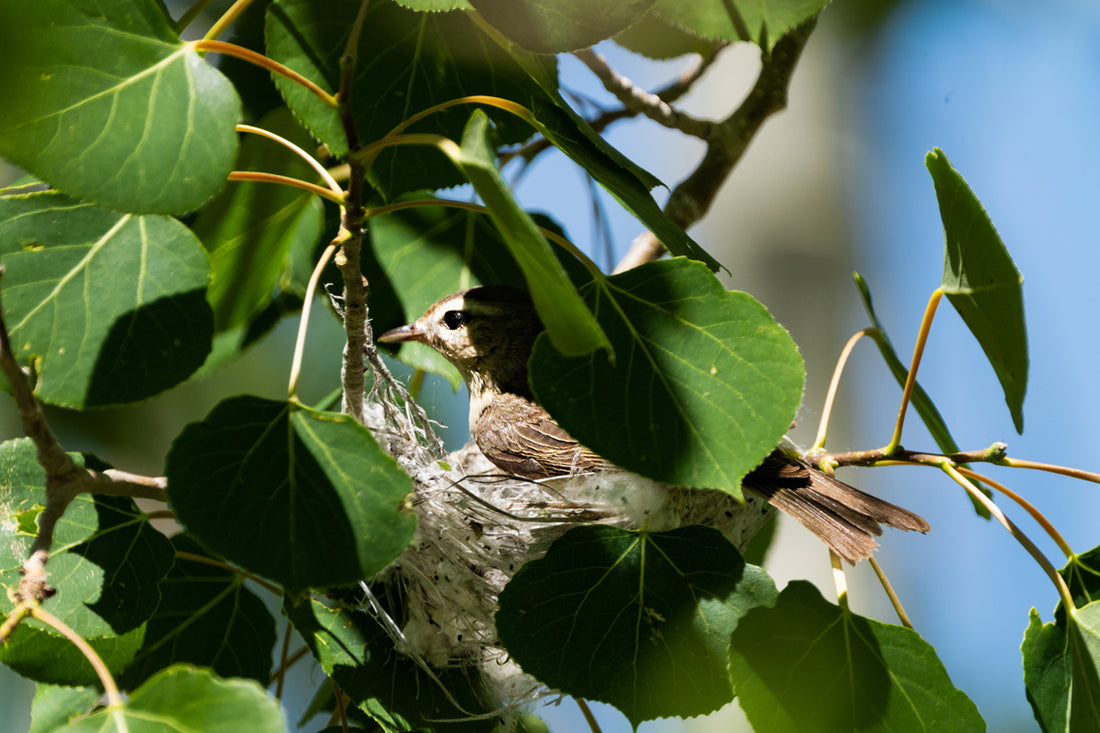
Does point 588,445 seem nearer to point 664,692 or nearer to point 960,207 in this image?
point 664,692

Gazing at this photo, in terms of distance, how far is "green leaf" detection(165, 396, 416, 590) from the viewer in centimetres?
104

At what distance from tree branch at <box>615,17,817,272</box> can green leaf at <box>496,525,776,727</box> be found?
104cm

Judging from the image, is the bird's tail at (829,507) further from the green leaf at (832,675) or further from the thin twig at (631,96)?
the thin twig at (631,96)

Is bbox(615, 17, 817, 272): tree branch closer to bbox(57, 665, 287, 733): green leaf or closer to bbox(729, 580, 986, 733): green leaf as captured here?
bbox(729, 580, 986, 733): green leaf

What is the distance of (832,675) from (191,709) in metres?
0.83

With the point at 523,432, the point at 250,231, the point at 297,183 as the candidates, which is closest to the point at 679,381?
the point at 297,183

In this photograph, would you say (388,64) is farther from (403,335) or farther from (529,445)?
(529,445)

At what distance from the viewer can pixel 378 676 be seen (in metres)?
1.58

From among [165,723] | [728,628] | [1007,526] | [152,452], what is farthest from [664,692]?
[152,452]

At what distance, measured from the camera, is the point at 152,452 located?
461cm

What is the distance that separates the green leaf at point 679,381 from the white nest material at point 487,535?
0.56 meters

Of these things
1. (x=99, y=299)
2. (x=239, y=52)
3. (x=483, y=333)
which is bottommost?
(x=483, y=333)

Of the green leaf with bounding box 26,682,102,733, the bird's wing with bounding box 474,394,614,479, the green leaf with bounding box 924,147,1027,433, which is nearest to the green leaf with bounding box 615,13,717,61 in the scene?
the bird's wing with bounding box 474,394,614,479

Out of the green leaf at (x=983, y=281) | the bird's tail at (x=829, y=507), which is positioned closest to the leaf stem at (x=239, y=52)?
the green leaf at (x=983, y=281)
